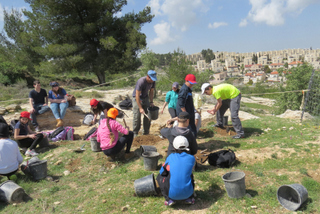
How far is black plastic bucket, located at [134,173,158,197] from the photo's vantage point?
386cm

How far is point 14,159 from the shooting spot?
4.67 m

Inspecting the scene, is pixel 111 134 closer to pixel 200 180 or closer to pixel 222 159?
pixel 200 180

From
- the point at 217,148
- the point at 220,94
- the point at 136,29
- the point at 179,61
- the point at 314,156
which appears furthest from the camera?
the point at 179,61

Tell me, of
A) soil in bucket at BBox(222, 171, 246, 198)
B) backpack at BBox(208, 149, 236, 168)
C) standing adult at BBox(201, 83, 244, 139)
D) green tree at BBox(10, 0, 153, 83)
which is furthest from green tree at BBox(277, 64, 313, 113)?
soil in bucket at BBox(222, 171, 246, 198)

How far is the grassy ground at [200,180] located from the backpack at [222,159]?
12 cm

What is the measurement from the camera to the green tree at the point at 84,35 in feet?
67.5

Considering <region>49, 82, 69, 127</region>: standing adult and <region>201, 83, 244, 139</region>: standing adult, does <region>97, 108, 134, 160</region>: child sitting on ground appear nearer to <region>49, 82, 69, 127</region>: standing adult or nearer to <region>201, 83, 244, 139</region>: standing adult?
<region>201, 83, 244, 139</region>: standing adult

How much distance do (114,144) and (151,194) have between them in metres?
1.74

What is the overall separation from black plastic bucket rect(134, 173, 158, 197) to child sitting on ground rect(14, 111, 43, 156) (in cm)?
370

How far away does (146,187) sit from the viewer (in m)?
3.87

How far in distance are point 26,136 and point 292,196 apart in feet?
19.9

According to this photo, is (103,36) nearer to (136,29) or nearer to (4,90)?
(136,29)

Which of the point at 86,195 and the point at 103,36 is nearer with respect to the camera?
the point at 86,195

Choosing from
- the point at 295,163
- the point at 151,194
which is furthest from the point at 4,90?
the point at 295,163
